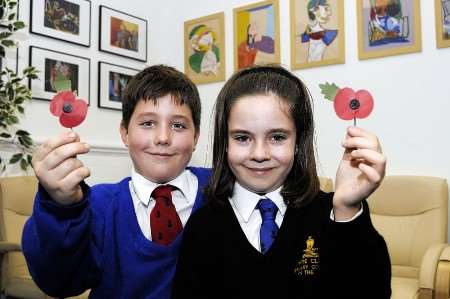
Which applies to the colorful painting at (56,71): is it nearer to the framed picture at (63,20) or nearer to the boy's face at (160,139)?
the framed picture at (63,20)

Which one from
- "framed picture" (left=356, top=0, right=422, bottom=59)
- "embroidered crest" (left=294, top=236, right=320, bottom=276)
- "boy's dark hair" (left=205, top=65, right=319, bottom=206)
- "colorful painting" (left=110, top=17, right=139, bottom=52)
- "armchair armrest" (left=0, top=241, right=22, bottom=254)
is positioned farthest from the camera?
"colorful painting" (left=110, top=17, right=139, bottom=52)

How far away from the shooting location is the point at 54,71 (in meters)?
3.90

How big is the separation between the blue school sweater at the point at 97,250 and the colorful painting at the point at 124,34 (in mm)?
3408

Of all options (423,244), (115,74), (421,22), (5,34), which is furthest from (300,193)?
(115,74)

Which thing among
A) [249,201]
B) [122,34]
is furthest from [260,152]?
[122,34]

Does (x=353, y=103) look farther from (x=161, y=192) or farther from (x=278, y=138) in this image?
(x=161, y=192)

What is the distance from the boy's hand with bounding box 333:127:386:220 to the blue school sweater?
49 cm

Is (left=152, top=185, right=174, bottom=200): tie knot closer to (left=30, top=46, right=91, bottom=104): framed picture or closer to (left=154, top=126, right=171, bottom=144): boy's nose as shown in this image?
(left=154, top=126, right=171, bottom=144): boy's nose

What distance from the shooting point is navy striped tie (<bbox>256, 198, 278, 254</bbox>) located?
46.8 inches

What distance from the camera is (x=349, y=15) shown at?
13.1 ft

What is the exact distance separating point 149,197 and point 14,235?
2177mm

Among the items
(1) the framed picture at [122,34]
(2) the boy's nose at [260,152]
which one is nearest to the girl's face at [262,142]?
(2) the boy's nose at [260,152]

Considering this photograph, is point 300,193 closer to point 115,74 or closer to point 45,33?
point 45,33

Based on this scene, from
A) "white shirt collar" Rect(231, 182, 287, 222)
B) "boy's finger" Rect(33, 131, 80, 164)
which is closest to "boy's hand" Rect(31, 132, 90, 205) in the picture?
"boy's finger" Rect(33, 131, 80, 164)
